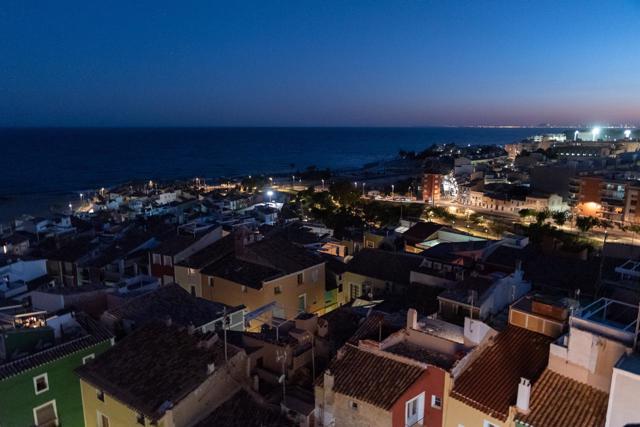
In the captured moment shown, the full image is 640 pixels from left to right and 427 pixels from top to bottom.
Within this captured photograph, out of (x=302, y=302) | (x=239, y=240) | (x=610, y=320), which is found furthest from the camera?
(x=239, y=240)

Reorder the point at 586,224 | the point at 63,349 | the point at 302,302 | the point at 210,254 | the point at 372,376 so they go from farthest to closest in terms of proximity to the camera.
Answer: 1. the point at 586,224
2. the point at 210,254
3. the point at 302,302
4. the point at 63,349
5. the point at 372,376

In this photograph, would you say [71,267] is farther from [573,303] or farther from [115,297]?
[573,303]

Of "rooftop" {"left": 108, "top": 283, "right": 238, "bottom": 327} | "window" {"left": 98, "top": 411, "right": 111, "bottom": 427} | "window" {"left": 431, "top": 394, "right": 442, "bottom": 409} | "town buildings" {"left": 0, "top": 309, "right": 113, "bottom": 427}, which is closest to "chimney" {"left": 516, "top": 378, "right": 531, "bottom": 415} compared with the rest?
"window" {"left": 431, "top": 394, "right": 442, "bottom": 409}

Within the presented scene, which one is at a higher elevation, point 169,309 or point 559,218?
point 169,309

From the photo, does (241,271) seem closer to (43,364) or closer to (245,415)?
(43,364)

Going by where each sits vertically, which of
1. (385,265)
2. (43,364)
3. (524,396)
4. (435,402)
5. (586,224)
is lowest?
(586,224)

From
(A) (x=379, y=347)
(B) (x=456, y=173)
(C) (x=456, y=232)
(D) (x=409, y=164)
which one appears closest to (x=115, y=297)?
(A) (x=379, y=347)

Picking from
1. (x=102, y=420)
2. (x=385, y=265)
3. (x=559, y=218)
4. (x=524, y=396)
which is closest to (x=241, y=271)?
(x=385, y=265)
